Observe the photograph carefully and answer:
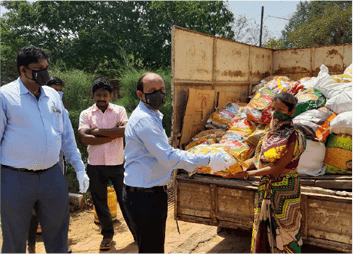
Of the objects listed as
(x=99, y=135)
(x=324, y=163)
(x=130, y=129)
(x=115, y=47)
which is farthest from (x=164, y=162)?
(x=115, y=47)

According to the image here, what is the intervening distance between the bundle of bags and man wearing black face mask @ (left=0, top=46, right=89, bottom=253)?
142 centimetres

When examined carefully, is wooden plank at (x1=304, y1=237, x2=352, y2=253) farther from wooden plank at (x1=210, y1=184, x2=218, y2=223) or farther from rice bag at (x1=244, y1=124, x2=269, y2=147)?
rice bag at (x1=244, y1=124, x2=269, y2=147)

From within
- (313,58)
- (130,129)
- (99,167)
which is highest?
(313,58)

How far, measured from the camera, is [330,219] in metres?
2.79

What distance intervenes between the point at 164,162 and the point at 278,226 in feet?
4.10

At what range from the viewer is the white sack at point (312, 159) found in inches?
121

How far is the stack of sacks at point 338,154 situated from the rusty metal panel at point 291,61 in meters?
3.37

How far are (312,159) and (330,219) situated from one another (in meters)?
0.57

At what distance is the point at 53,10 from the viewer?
44.5ft

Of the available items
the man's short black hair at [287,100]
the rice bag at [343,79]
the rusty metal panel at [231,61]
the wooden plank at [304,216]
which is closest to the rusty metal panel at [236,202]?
the wooden plank at [304,216]

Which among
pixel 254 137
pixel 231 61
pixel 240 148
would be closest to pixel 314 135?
pixel 254 137

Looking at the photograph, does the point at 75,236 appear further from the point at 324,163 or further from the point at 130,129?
the point at 324,163

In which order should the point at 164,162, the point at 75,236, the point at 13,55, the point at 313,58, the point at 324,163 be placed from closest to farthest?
1. the point at 164,162
2. the point at 324,163
3. the point at 75,236
4. the point at 313,58
5. the point at 13,55

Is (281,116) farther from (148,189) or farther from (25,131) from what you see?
(25,131)
